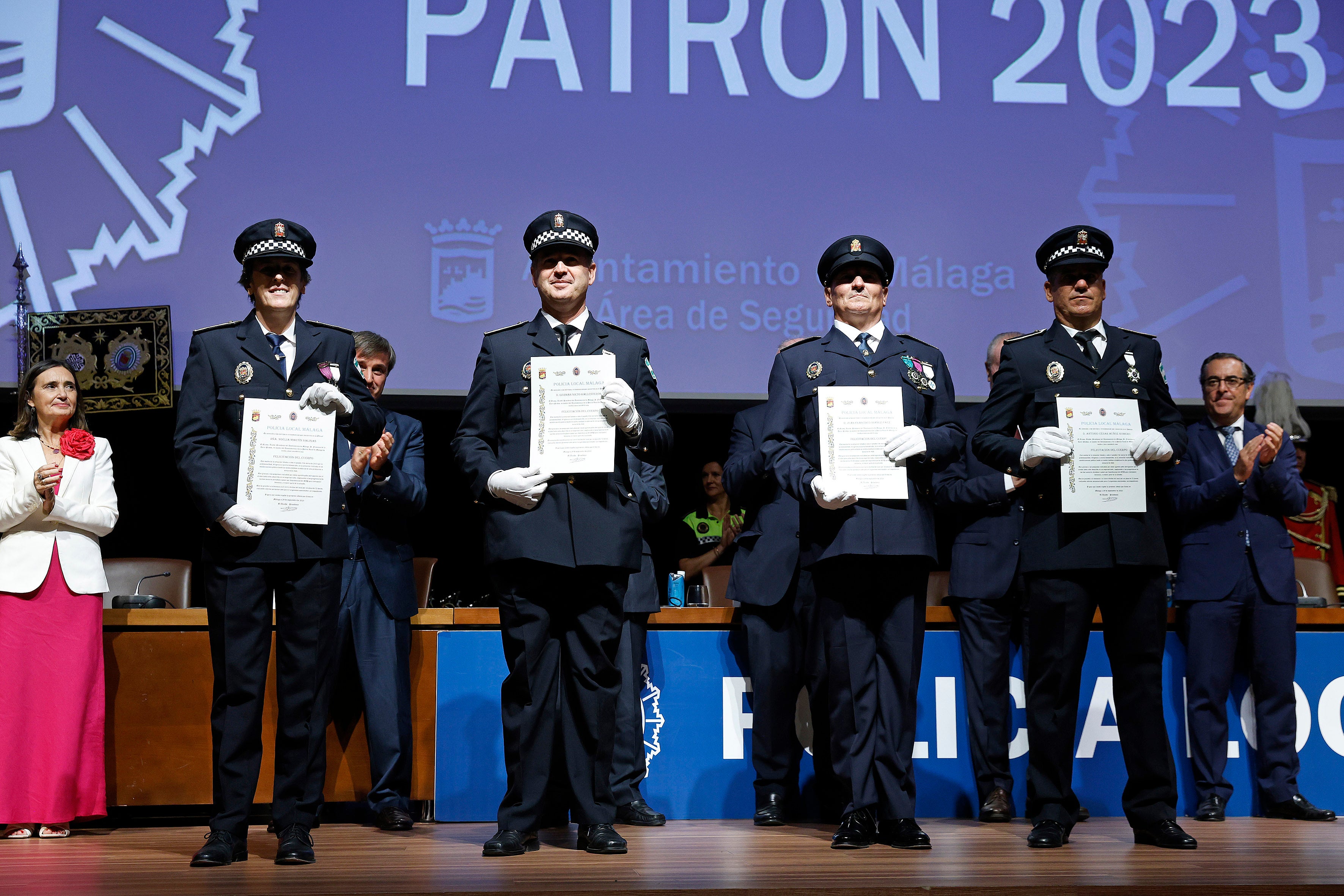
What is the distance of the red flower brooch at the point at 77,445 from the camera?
13.5 ft

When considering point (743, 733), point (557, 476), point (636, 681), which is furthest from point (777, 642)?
point (557, 476)

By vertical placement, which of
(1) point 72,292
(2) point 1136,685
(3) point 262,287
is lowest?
(2) point 1136,685

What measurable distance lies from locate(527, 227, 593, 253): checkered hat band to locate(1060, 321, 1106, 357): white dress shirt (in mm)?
1468

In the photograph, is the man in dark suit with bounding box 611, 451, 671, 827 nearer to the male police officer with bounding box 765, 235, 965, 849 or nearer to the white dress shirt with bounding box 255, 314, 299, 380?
the male police officer with bounding box 765, 235, 965, 849

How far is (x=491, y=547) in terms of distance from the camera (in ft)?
10.6

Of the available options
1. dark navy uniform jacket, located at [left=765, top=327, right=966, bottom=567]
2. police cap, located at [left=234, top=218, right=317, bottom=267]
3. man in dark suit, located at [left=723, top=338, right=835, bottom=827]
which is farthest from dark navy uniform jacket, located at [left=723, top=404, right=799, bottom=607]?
police cap, located at [left=234, top=218, right=317, bottom=267]

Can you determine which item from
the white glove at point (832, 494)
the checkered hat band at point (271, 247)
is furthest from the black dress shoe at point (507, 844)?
the checkered hat band at point (271, 247)

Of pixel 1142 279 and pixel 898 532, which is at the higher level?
pixel 1142 279

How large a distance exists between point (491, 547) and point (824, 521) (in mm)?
935

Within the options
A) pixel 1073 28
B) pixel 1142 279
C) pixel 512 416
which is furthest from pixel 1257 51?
pixel 512 416

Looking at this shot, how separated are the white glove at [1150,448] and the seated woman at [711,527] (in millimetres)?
2774

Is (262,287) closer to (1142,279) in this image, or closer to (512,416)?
(512,416)

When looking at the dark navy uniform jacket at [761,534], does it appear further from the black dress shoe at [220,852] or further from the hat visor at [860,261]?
the black dress shoe at [220,852]

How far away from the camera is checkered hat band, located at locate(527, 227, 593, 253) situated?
10.8 ft
